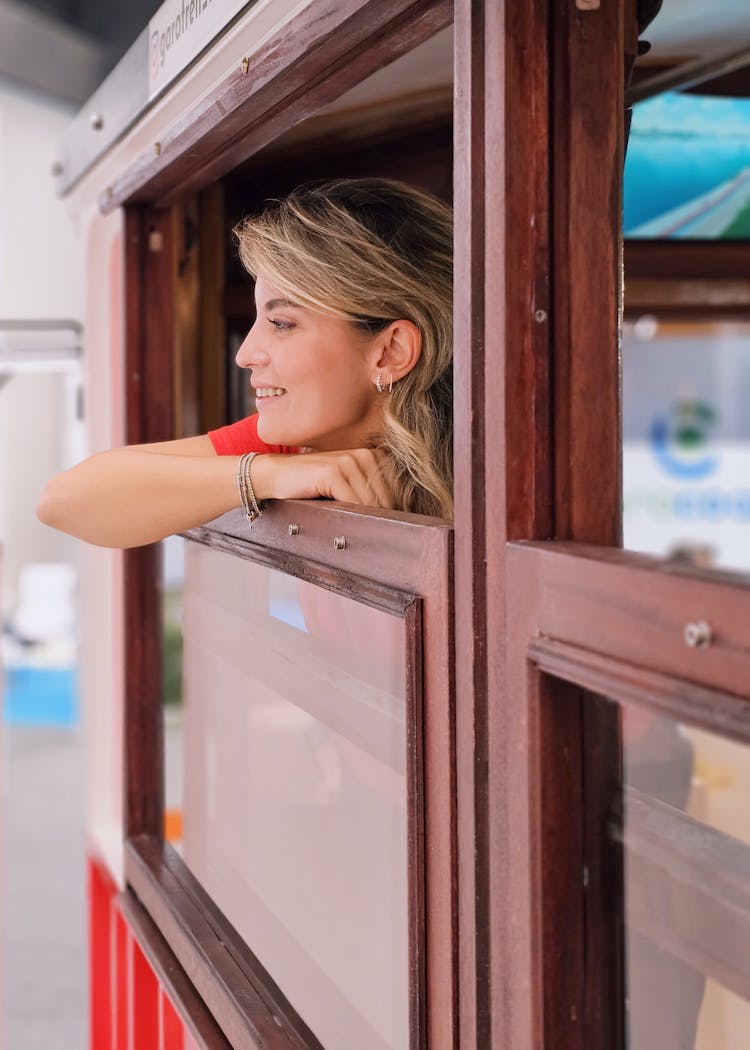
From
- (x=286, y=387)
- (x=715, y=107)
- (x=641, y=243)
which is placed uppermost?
(x=715, y=107)

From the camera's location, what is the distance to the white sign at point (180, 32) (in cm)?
141

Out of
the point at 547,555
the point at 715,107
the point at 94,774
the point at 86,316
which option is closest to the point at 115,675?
the point at 94,774

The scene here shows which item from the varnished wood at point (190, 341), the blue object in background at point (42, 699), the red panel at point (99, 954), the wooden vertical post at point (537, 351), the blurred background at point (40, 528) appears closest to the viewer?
the wooden vertical post at point (537, 351)

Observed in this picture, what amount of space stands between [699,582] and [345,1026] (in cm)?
78

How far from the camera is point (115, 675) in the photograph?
7.31 feet

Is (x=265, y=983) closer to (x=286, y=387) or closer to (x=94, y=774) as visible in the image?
(x=286, y=387)

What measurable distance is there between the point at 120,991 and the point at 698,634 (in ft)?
5.72

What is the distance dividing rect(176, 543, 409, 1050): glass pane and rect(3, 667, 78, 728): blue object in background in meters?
5.82

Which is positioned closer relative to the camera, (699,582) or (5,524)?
(699,582)

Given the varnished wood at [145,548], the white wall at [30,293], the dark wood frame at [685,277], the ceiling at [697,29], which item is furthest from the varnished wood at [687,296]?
the white wall at [30,293]

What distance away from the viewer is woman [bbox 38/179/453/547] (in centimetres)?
132

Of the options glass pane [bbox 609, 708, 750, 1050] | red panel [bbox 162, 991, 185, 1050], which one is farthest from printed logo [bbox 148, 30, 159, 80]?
red panel [bbox 162, 991, 185, 1050]

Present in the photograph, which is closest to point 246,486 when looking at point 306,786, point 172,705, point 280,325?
point 280,325

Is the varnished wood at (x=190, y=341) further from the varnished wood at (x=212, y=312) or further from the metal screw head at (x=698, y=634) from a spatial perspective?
the metal screw head at (x=698, y=634)
